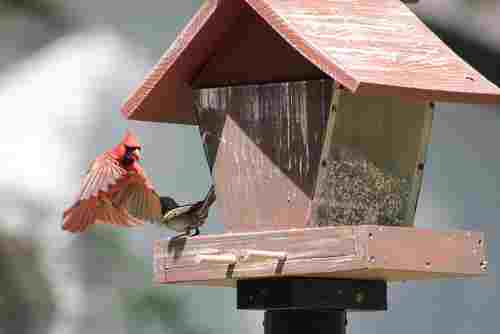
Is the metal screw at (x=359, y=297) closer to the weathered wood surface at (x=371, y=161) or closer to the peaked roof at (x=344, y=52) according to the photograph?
the weathered wood surface at (x=371, y=161)

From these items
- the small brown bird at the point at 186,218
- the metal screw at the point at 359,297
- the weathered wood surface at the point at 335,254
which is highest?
the small brown bird at the point at 186,218

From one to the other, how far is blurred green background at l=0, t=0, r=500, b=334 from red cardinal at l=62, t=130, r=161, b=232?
6.31ft

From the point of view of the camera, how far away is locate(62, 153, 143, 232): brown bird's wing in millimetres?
3547

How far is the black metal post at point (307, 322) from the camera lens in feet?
11.6

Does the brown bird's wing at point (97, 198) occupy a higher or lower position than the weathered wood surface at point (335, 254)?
higher

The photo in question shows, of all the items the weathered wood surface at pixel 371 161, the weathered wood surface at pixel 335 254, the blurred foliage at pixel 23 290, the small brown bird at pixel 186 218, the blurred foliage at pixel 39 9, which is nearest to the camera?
the weathered wood surface at pixel 335 254

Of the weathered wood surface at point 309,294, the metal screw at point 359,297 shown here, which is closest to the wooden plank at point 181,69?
the weathered wood surface at point 309,294

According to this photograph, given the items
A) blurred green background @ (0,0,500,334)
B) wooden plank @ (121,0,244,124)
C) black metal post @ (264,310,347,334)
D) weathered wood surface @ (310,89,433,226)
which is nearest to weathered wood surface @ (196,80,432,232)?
weathered wood surface @ (310,89,433,226)

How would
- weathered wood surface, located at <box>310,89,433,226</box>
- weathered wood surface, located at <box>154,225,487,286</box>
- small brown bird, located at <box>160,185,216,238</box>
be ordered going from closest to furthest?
weathered wood surface, located at <box>154,225,487,286</box>
weathered wood surface, located at <box>310,89,433,226</box>
small brown bird, located at <box>160,185,216,238</box>

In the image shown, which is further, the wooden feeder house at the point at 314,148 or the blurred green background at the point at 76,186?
the blurred green background at the point at 76,186

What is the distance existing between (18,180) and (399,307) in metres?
1.75

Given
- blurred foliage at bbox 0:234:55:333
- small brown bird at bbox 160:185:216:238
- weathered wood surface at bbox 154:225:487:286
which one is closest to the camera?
weathered wood surface at bbox 154:225:487:286

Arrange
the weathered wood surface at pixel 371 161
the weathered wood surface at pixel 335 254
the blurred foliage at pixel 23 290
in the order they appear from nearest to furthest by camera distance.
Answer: the weathered wood surface at pixel 335 254 < the weathered wood surface at pixel 371 161 < the blurred foliage at pixel 23 290

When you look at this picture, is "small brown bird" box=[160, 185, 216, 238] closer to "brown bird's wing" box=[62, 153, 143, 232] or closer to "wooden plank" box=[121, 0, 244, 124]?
"brown bird's wing" box=[62, 153, 143, 232]
